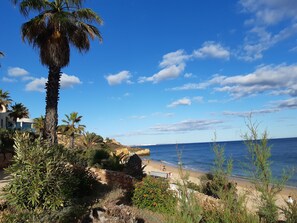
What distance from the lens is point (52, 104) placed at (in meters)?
15.5

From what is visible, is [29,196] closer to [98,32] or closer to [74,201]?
[74,201]

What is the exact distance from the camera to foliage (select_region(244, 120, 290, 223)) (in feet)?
18.0

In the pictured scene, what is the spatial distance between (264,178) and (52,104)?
12.4 metres

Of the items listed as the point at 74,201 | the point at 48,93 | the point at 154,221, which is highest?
the point at 48,93

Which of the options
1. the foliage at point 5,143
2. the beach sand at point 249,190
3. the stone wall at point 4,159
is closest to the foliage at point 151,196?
the beach sand at point 249,190

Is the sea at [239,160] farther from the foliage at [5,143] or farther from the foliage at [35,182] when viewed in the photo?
the foliage at [5,143]

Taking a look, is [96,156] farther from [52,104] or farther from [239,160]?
[239,160]

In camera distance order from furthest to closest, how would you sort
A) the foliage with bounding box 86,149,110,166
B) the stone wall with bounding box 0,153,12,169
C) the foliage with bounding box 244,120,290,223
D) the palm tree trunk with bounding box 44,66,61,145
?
the foliage with bounding box 86,149,110,166, the stone wall with bounding box 0,153,12,169, the palm tree trunk with bounding box 44,66,61,145, the foliage with bounding box 244,120,290,223

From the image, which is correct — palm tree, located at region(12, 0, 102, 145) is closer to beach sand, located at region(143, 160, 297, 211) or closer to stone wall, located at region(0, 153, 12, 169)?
stone wall, located at region(0, 153, 12, 169)

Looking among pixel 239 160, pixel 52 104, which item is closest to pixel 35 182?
pixel 239 160

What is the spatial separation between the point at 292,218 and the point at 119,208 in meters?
5.62

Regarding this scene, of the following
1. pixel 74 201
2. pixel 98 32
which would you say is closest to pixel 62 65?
pixel 98 32

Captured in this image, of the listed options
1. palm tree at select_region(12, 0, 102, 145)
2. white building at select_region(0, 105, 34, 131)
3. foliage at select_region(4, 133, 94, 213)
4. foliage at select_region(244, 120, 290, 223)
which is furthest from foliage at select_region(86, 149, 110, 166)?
white building at select_region(0, 105, 34, 131)

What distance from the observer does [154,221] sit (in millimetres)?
10023
